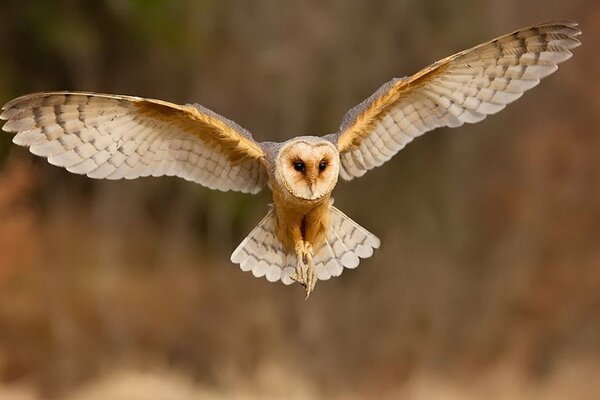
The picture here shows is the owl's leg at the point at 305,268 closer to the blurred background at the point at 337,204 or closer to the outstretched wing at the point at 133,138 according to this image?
the outstretched wing at the point at 133,138

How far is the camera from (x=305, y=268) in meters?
4.16

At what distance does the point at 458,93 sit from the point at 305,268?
0.85 metres

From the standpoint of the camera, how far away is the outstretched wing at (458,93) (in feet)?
13.8

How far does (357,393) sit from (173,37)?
326 cm

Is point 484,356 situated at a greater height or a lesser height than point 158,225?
lesser

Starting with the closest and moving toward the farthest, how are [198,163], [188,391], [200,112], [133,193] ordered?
1. [200,112]
2. [198,163]
3. [188,391]
4. [133,193]

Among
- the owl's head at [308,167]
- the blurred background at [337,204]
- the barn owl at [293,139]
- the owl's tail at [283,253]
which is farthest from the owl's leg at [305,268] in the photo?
the blurred background at [337,204]

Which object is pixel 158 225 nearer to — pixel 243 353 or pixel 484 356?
pixel 243 353

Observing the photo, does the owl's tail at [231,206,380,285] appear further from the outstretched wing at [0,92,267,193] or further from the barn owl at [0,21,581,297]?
the outstretched wing at [0,92,267,193]

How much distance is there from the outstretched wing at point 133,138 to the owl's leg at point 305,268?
1.07 ft

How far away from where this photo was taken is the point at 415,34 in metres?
9.83

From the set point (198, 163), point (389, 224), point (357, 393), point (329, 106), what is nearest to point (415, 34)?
point (329, 106)

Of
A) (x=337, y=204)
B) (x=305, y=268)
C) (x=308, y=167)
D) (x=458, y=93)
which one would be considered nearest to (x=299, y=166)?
(x=308, y=167)

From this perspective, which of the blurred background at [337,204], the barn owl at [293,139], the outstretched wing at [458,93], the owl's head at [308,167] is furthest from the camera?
the blurred background at [337,204]
